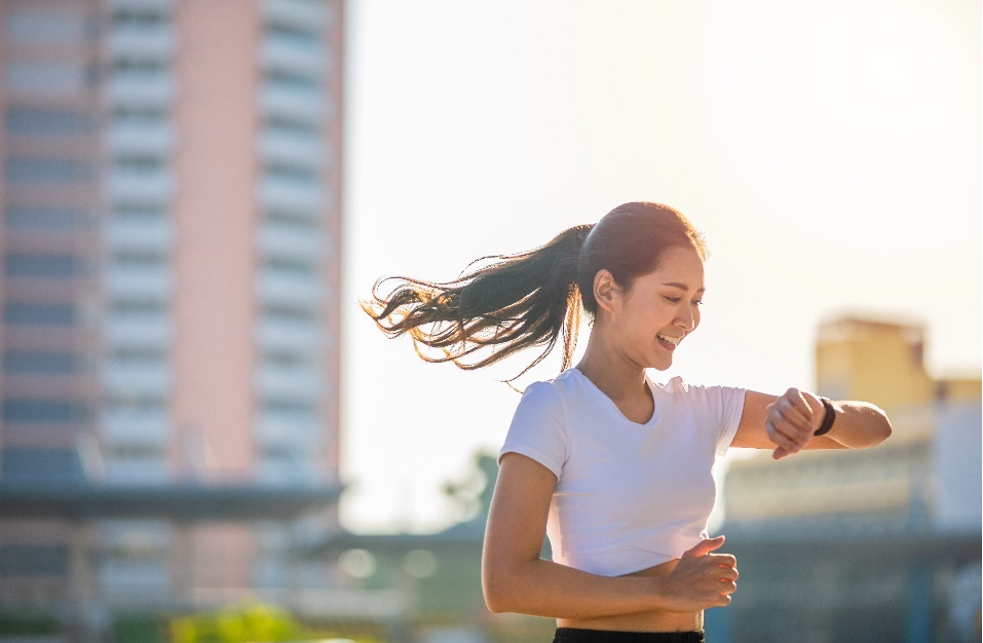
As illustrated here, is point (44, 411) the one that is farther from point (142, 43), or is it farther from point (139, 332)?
point (142, 43)

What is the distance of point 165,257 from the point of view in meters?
62.2

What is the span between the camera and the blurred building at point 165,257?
58969 millimetres

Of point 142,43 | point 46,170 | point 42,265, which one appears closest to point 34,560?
point 42,265

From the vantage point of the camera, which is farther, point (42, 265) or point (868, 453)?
point (42, 265)

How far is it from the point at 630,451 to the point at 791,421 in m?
0.31

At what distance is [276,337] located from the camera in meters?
63.7

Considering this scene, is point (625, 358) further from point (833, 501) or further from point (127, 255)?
point (127, 255)

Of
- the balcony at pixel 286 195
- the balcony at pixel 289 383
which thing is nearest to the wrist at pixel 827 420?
the balcony at pixel 289 383

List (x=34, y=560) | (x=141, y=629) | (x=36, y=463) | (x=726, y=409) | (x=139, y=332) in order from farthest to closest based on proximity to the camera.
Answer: (x=139, y=332) → (x=36, y=463) → (x=34, y=560) → (x=141, y=629) → (x=726, y=409)

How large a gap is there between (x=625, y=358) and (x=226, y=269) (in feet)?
202

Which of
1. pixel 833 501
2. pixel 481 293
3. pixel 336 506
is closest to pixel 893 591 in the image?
pixel 336 506

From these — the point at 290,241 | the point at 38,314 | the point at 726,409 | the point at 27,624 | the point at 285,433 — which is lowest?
the point at 27,624

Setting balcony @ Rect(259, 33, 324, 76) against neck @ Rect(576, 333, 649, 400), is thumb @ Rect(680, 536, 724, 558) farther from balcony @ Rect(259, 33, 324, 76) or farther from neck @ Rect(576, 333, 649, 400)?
balcony @ Rect(259, 33, 324, 76)

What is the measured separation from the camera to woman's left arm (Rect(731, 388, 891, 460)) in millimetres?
2541
